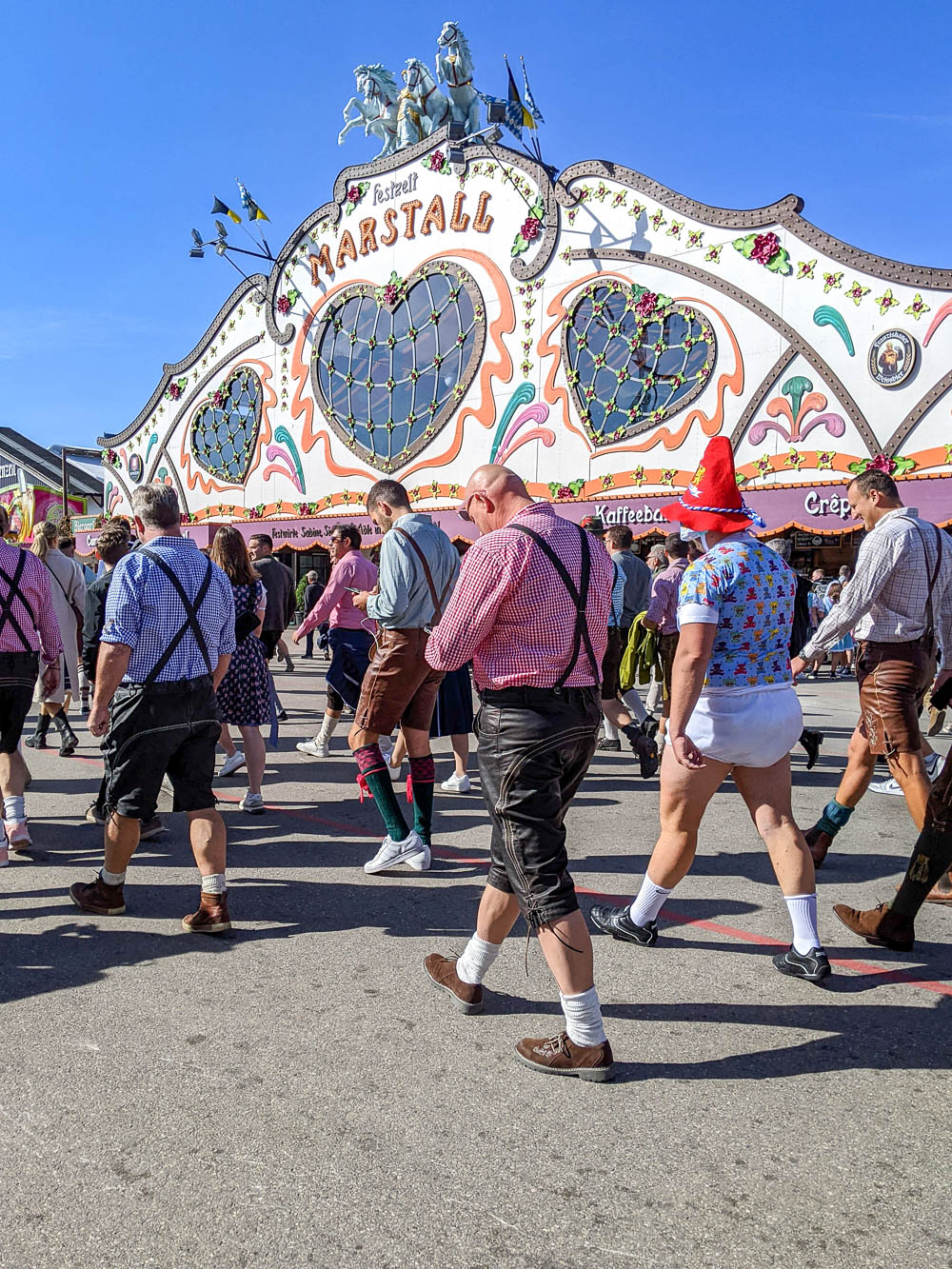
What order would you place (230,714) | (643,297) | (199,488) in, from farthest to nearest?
(199,488) < (643,297) < (230,714)

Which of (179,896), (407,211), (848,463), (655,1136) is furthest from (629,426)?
(655,1136)

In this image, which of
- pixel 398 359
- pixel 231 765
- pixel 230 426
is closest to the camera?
pixel 231 765

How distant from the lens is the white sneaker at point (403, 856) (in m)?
4.93

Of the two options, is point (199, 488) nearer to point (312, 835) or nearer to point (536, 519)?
point (312, 835)

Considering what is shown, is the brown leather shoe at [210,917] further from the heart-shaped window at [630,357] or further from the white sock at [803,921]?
the heart-shaped window at [630,357]

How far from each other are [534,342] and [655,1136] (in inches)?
685

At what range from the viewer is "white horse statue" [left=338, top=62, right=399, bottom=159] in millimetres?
23469

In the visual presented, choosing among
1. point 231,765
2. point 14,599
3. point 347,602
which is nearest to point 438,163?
point 347,602

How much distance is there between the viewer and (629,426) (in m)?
17.2

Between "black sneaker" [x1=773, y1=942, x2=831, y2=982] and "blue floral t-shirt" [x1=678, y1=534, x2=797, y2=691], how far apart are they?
1.02 m

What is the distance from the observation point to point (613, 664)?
7.83m

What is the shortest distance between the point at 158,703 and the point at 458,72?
71.5ft

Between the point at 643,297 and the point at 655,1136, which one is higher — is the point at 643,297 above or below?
above

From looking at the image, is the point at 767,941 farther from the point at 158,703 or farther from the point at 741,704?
the point at 158,703
